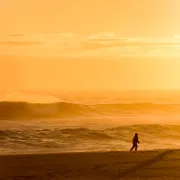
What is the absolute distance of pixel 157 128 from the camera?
139ft

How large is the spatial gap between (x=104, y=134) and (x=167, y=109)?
47661 millimetres

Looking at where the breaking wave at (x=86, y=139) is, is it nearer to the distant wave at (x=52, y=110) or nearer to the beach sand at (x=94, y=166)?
the beach sand at (x=94, y=166)

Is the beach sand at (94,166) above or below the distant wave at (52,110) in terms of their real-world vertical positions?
below

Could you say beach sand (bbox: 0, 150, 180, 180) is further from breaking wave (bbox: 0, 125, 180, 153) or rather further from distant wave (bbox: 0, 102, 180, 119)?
distant wave (bbox: 0, 102, 180, 119)

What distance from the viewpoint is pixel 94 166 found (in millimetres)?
18594

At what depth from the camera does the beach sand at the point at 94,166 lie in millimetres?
16875

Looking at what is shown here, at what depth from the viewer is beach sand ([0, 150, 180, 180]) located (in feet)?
55.4

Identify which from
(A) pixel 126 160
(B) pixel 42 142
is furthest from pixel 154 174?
(B) pixel 42 142

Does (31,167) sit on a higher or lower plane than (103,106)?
lower

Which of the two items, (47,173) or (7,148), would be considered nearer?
(47,173)

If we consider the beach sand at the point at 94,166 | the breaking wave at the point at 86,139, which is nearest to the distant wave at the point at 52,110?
the breaking wave at the point at 86,139

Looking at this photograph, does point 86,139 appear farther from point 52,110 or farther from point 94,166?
point 52,110

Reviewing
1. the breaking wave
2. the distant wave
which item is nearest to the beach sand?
the breaking wave

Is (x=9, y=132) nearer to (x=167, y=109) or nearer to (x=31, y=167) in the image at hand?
(x=31, y=167)
